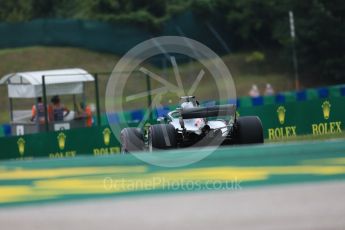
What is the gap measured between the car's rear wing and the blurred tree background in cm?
3295

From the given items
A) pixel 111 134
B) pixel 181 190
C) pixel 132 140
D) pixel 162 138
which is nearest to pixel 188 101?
pixel 162 138

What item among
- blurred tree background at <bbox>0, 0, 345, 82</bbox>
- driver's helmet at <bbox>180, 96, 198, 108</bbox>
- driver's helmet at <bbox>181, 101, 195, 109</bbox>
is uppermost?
blurred tree background at <bbox>0, 0, 345, 82</bbox>

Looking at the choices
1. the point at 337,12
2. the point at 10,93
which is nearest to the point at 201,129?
the point at 10,93

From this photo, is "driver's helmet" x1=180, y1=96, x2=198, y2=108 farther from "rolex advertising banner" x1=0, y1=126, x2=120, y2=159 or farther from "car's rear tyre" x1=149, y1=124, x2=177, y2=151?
"rolex advertising banner" x1=0, y1=126, x2=120, y2=159

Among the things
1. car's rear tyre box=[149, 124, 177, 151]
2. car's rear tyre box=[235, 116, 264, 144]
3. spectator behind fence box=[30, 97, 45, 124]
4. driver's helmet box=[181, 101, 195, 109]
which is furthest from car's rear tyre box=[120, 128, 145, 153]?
spectator behind fence box=[30, 97, 45, 124]

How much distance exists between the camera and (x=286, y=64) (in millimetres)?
50656

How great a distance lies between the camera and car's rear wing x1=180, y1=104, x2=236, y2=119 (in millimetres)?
14504

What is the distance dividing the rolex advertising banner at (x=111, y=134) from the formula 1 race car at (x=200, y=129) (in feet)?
21.6

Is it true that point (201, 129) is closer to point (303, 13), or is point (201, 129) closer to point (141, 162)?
point (141, 162)

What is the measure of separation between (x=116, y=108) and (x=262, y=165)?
31.4ft

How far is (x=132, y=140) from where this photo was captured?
15.1 meters

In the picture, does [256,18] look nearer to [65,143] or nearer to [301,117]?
[301,117]

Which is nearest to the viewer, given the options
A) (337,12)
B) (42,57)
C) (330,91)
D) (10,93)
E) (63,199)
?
(63,199)

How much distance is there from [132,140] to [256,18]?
133 ft
